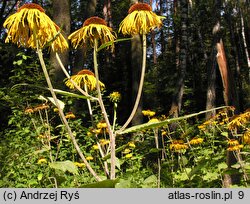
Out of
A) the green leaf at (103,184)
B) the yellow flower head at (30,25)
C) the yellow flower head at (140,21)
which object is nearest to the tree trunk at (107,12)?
the yellow flower head at (140,21)

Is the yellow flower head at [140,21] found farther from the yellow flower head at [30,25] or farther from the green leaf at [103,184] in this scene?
the green leaf at [103,184]

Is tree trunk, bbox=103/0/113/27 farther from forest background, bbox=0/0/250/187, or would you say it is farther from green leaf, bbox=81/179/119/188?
green leaf, bbox=81/179/119/188

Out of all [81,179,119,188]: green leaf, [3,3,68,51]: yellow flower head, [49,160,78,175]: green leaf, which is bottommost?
[81,179,119,188]: green leaf

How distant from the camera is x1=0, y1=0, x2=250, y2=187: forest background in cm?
269

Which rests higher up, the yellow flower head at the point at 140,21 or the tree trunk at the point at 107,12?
the tree trunk at the point at 107,12

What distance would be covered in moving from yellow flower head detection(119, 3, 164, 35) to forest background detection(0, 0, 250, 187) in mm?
227

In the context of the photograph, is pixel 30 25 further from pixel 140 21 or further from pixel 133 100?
pixel 133 100

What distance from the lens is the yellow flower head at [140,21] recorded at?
157cm

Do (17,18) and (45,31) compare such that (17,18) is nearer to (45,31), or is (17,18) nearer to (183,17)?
(45,31)

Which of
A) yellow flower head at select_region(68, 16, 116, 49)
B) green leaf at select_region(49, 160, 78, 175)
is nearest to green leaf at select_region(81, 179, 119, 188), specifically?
green leaf at select_region(49, 160, 78, 175)

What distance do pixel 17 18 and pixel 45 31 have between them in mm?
116

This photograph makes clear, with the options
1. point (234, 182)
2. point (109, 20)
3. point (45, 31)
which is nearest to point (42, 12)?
point (45, 31)

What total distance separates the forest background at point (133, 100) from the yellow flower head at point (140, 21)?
0.75 feet
